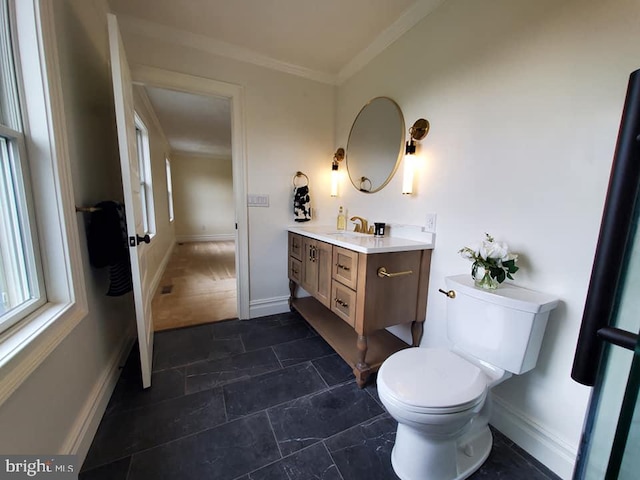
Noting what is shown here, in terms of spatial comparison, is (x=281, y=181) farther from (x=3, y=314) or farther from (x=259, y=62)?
(x=3, y=314)

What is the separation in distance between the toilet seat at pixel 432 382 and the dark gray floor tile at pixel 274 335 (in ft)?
3.87

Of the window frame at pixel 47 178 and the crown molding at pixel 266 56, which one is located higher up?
the crown molding at pixel 266 56

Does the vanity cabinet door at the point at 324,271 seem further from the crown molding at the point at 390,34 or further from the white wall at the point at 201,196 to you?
the white wall at the point at 201,196

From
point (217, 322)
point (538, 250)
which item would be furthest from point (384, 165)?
point (217, 322)

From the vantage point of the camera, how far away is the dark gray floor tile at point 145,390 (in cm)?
145

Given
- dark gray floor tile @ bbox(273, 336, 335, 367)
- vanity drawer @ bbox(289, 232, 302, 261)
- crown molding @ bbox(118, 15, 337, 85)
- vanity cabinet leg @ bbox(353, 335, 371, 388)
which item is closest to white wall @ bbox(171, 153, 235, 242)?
vanity drawer @ bbox(289, 232, 302, 261)

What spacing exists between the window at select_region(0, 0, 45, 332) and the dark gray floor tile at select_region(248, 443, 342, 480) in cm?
110

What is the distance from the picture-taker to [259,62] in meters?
2.27

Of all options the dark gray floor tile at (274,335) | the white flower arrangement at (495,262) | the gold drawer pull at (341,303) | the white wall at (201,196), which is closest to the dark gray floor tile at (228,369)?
the dark gray floor tile at (274,335)

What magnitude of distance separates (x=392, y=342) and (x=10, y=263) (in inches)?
82.0

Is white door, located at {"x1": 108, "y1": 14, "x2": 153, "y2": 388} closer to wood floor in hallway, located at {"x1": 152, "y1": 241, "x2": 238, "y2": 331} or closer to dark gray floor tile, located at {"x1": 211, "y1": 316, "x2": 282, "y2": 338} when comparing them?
dark gray floor tile, located at {"x1": 211, "y1": 316, "x2": 282, "y2": 338}

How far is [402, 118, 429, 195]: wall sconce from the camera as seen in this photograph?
5.64ft

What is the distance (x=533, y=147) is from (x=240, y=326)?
7.91 ft

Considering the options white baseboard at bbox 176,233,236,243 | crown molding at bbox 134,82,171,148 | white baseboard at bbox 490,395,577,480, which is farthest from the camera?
white baseboard at bbox 176,233,236,243
